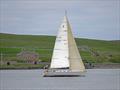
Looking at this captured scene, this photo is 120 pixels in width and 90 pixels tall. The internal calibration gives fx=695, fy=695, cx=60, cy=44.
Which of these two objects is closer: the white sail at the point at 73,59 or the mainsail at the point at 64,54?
the mainsail at the point at 64,54

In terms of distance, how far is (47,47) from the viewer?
560ft

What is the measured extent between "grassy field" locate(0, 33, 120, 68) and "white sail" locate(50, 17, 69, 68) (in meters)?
59.3

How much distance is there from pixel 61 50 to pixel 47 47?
9343 cm

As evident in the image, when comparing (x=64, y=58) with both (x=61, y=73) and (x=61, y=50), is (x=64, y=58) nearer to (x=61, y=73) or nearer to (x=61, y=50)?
(x=61, y=50)

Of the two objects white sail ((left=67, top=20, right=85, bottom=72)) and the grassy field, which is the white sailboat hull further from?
the grassy field

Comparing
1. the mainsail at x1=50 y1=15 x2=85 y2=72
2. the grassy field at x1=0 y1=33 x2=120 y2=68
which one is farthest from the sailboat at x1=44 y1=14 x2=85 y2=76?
the grassy field at x1=0 y1=33 x2=120 y2=68

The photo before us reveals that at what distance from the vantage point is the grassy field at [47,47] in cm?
14531

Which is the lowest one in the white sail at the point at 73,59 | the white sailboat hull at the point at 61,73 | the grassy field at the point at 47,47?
the white sailboat hull at the point at 61,73

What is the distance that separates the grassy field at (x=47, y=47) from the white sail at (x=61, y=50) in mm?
59297

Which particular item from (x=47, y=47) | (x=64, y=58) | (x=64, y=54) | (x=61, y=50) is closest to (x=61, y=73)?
(x=64, y=58)

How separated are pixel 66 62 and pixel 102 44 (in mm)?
110228

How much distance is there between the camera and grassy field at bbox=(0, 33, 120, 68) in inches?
5721

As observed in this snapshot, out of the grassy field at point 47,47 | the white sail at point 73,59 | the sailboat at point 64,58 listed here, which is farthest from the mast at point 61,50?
the grassy field at point 47,47

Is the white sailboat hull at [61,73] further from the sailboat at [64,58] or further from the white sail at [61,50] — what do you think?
the white sail at [61,50]
